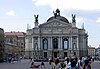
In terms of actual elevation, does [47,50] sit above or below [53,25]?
below

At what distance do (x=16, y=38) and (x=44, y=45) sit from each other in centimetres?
5599

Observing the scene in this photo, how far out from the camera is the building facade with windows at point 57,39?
5359 inches

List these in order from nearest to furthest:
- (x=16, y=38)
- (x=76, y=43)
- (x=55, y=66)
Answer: (x=55, y=66), (x=76, y=43), (x=16, y=38)

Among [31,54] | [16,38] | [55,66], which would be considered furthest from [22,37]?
[55,66]

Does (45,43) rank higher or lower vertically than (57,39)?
lower

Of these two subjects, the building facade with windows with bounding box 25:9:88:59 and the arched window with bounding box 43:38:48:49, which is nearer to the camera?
the building facade with windows with bounding box 25:9:88:59

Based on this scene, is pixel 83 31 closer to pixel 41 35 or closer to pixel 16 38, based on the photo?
pixel 41 35

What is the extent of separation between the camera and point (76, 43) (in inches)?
5359

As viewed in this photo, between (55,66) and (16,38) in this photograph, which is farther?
(16,38)

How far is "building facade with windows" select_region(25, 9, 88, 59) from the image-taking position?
447ft

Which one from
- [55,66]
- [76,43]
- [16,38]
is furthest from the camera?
[16,38]

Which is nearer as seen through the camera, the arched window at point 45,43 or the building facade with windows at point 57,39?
the building facade with windows at point 57,39

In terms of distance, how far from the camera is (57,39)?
13788 cm

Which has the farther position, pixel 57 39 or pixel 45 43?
pixel 45 43
